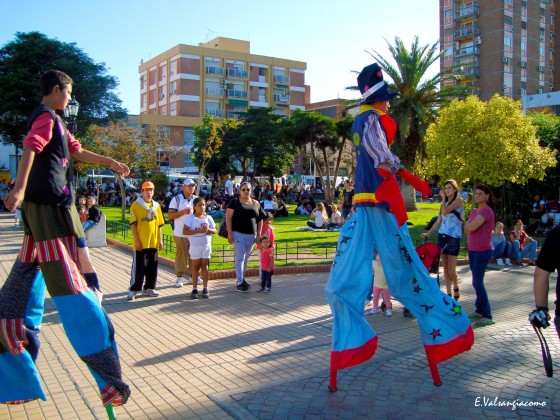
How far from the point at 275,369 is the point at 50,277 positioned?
2.51 m

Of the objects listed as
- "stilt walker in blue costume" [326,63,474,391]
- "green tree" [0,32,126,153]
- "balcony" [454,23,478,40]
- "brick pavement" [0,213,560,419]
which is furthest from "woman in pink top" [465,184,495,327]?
"balcony" [454,23,478,40]

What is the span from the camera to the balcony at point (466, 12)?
64125 mm

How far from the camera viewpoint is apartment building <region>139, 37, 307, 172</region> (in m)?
68.1

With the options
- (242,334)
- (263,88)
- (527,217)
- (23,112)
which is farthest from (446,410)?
(263,88)

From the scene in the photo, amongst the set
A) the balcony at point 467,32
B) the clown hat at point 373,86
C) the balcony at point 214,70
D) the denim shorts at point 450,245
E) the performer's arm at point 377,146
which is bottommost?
the denim shorts at point 450,245

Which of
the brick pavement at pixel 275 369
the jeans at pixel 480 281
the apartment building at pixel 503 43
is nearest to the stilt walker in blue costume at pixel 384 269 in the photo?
the brick pavement at pixel 275 369

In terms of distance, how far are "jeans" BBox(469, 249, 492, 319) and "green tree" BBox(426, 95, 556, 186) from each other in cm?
1196

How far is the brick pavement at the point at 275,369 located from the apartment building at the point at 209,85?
182 feet

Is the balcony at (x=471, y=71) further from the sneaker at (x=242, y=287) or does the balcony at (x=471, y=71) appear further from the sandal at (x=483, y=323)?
the sandal at (x=483, y=323)

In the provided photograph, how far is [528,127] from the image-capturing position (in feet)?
60.8

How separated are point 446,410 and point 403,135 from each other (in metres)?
26.5

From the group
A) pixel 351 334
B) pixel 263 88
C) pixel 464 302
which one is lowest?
pixel 464 302

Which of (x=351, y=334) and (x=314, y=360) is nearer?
(x=351, y=334)

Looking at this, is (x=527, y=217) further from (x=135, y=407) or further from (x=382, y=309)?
(x=135, y=407)
